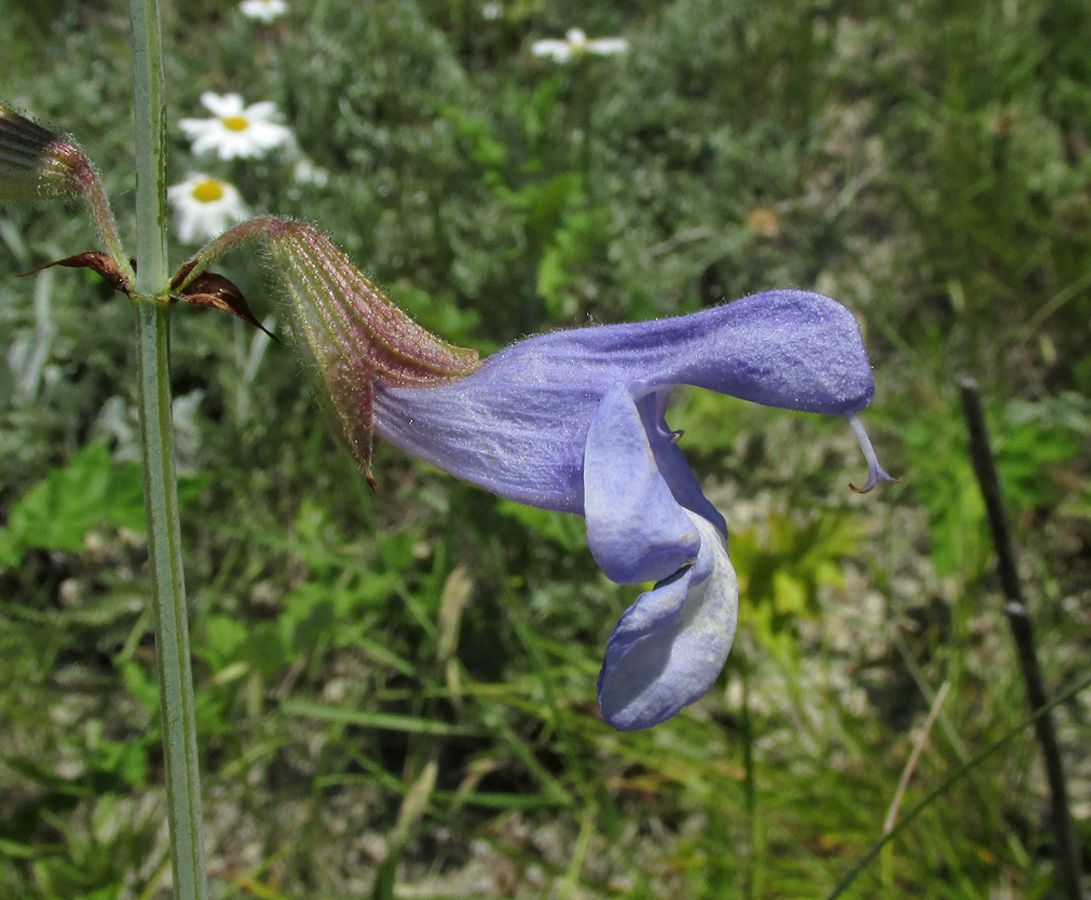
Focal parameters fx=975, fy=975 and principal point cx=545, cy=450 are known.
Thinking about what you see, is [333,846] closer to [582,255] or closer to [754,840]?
[754,840]

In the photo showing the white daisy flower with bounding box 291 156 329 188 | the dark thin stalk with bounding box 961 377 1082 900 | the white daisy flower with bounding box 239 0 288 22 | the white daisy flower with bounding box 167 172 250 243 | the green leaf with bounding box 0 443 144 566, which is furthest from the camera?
the white daisy flower with bounding box 239 0 288 22

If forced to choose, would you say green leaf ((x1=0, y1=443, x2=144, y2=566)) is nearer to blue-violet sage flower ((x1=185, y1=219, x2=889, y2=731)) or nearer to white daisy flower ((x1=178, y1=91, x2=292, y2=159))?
blue-violet sage flower ((x1=185, y1=219, x2=889, y2=731))

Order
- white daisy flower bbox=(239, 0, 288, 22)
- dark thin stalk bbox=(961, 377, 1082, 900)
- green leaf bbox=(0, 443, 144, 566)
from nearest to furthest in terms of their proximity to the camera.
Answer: dark thin stalk bbox=(961, 377, 1082, 900) < green leaf bbox=(0, 443, 144, 566) < white daisy flower bbox=(239, 0, 288, 22)

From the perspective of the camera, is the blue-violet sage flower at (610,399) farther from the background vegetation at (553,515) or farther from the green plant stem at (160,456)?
the background vegetation at (553,515)

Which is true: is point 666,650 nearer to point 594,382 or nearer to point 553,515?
point 594,382

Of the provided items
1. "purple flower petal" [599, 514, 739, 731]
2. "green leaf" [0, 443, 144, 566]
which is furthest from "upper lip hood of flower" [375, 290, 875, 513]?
"green leaf" [0, 443, 144, 566]

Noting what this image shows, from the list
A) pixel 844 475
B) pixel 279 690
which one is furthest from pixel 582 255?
pixel 279 690

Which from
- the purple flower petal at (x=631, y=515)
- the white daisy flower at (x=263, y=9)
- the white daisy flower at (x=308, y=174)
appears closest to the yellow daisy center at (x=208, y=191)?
the white daisy flower at (x=308, y=174)

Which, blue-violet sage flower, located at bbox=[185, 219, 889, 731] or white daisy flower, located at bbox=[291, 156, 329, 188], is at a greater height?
white daisy flower, located at bbox=[291, 156, 329, 188]
